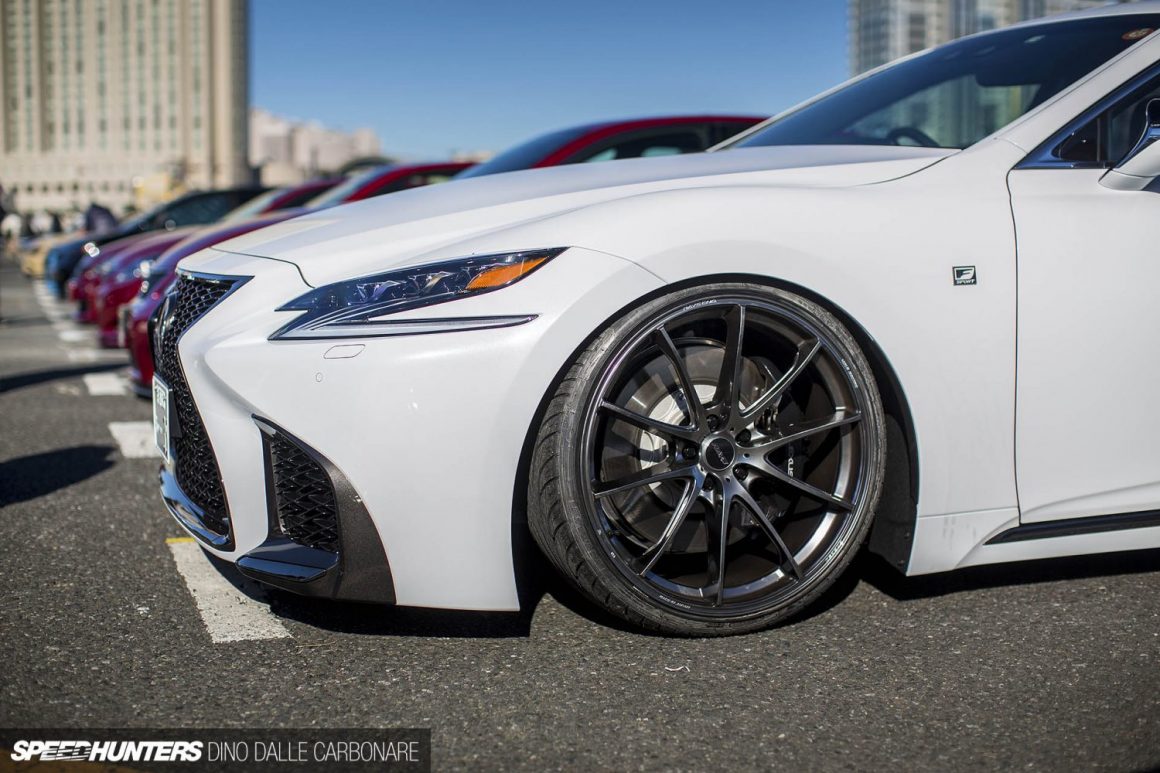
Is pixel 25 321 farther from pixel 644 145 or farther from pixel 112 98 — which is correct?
pixel 112 98

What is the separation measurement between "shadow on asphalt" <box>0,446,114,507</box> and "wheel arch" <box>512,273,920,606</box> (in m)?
2.42

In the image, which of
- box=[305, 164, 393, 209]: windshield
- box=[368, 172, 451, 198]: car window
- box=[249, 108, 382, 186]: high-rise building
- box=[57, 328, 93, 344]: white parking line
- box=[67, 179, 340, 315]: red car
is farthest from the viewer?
box=[249, 108, 382, 186]: high-rise building

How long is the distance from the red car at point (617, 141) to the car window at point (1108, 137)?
326 cm

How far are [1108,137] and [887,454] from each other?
957 mm

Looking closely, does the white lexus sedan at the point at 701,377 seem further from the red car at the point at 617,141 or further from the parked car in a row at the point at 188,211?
the parked car in a row at the point at 188,211

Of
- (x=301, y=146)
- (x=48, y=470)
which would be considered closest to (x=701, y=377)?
(x=48, y=470)

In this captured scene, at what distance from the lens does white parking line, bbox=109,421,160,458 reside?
4703 millimetres

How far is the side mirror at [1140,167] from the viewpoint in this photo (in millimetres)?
2488

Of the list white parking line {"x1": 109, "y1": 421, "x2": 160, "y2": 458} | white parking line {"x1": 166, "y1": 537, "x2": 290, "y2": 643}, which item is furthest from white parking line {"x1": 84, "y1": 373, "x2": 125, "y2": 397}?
white parking line {"x1": 166, "y1": 537, "x2": 290, "y2": 643}

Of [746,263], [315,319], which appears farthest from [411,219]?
[746,263]

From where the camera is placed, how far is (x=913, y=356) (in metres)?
2.38

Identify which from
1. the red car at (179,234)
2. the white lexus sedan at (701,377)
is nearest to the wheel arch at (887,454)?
the white lexus sedan at (701,377)

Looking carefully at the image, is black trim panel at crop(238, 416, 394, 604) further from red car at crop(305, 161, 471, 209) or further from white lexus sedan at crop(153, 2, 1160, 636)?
red car at crop(305, 161, 471, 209)

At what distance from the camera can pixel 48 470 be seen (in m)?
4.35
